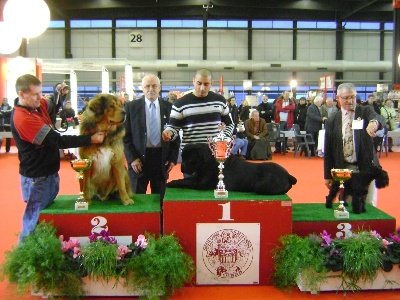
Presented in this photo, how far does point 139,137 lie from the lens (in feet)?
11.9

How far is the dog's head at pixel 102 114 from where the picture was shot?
2.96 m

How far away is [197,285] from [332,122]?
65.2 inches

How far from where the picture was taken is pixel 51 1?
18.3 metres

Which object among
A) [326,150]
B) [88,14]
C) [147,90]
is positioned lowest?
[326,150]

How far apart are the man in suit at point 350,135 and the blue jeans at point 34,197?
2.16 meters

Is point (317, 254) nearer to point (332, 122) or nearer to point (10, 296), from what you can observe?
point (332, 122)

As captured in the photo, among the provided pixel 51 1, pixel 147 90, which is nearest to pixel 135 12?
pixel 51 1

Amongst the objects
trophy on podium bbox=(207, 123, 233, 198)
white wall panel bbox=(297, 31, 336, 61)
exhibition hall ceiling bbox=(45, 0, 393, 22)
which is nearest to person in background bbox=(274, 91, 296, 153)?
exhibition hall ceiling bbox=(45, 0, 393, 22)

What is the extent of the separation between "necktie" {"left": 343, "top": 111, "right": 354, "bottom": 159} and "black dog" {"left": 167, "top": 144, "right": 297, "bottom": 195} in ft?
1.89

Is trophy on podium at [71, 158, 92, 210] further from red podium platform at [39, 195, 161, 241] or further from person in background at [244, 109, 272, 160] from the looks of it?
person in background at [244, 109, 272, 160]

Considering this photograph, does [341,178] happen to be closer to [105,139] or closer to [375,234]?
[375,234]

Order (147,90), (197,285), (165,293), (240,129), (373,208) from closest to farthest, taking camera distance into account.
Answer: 1. (165,293)
2. (197,285)
3. (373,208)
4. (147,90)
5. (240,129)

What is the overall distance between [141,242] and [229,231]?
0.58 meters

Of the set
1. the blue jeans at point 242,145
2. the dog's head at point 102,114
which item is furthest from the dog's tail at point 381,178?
the blue jeans at point 242,145
